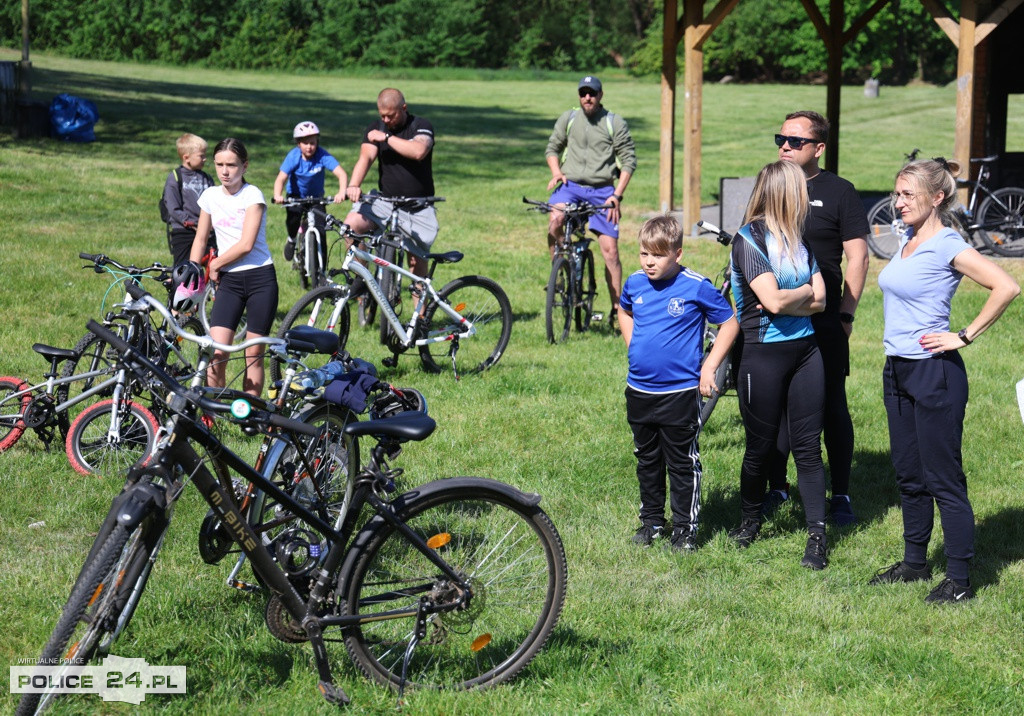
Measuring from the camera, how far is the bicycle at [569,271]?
10102mm

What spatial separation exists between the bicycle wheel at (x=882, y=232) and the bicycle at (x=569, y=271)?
5390 mm

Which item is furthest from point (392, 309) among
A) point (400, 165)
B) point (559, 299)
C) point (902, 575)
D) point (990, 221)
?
point (990, 221)

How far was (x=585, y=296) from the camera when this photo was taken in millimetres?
10906

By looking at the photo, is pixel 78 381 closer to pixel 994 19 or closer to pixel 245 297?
pixel 245 297

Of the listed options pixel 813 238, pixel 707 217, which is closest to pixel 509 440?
pixel 813 238

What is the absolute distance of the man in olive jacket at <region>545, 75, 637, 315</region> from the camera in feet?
34.2

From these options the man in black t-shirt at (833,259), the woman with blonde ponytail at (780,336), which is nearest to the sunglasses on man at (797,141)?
the man in black t-shirt at (833,259)

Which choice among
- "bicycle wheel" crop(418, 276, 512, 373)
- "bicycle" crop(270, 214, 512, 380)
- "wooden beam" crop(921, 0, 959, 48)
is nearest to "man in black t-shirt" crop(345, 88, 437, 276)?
"bicycle" crop(270, 214, 512, 380)

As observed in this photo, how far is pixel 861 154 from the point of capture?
2836 centimetres

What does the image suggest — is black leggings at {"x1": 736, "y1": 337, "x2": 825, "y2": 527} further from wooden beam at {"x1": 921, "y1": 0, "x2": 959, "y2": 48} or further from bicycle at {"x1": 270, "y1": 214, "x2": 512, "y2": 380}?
wooden beam at {"x1": 921, "y1": 0, "x2": 959, "y2": 48}

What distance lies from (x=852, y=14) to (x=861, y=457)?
60158mm

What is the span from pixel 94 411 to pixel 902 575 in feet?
14.8

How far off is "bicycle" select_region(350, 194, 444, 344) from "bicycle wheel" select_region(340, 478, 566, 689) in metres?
4.83

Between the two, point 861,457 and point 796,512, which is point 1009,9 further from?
point 796,512
